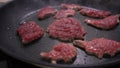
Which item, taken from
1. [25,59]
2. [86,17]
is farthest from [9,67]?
[86,17]

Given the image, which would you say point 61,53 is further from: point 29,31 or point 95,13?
point 95,13

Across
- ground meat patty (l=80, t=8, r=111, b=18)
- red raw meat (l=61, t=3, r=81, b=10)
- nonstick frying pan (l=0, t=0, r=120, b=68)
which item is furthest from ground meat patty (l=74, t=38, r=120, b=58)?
red raw meat (l=61, t=3, r=81, b=10)

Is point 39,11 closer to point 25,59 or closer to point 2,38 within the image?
point 2,38

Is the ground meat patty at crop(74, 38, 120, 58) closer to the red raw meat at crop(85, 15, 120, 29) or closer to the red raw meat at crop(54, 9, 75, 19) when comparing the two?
the red raw meat at crop(85, 15, 120, 29)

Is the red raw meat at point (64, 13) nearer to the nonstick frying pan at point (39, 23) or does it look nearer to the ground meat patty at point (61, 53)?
the nonstick frying pan at point (39, 23)

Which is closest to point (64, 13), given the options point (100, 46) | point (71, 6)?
point (71, 6)

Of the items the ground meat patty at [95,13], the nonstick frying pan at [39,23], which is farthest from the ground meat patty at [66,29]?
the ground meat patty at [95,13]
